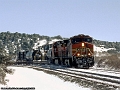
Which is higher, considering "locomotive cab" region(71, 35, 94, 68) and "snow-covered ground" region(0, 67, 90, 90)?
"locomotive cab" region(71, 35, 94, 68)

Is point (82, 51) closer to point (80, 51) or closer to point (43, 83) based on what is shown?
point (80, 51)

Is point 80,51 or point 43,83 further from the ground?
point 80,51

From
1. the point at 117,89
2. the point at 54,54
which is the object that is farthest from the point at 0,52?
the point at 54,54

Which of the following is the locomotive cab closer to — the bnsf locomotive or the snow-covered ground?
the bnsf locomotive

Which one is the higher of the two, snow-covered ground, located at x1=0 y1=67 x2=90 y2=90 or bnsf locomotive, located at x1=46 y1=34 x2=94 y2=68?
bnsf locomotive, located at x1=46 y1=34 x2=94 y2=68

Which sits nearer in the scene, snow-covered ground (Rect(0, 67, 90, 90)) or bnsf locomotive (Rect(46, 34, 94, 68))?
snow-covered ground (Rect(0, 67, 90, 90))

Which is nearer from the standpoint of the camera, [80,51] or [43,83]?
[43,83]

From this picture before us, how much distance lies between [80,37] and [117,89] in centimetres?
1963

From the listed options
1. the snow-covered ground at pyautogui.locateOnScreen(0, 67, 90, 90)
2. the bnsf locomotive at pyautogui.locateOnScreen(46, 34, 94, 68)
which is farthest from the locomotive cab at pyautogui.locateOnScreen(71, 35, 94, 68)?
the snow-covered ground at pyautogui.locateOnScreen(0, 67, 90, 90)

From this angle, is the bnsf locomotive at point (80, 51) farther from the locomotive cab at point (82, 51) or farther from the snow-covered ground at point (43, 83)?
the snow-covered ground at point (43, 83)

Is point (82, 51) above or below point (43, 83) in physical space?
above

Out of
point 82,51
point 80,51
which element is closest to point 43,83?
point 80,51

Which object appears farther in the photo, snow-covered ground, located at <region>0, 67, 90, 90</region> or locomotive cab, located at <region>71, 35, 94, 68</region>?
locomotive cab, located at <region>71, 35, 94, 68</region>

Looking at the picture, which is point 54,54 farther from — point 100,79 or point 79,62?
point 100,79
